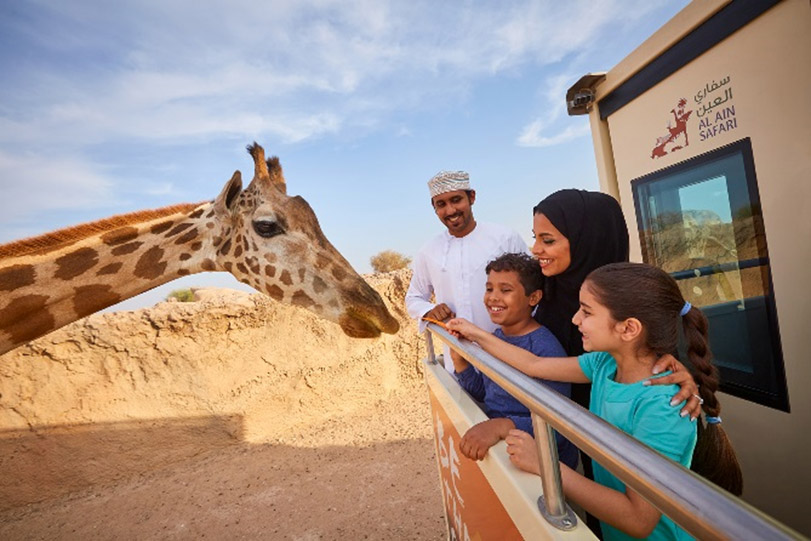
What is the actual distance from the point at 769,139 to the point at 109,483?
6800mm

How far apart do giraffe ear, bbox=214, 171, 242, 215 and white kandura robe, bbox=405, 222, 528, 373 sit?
166 centimetres

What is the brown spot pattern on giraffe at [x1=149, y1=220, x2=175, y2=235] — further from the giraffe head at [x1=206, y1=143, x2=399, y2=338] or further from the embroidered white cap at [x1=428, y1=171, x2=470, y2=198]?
the embroidered white cap at [x1=428, y1=171, x2=470, y2=198]

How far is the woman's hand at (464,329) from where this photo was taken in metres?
1.77

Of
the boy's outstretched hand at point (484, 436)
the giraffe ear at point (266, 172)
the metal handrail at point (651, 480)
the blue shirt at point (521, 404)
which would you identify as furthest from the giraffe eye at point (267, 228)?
the metal handrail at point (651, 480)

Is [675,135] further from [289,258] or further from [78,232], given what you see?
[78,232]

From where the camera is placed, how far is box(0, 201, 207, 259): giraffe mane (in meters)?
2.78

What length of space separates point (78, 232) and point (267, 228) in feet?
4.13

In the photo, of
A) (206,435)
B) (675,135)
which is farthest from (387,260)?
(675,135)

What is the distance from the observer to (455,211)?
108 inches

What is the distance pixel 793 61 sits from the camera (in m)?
1.79

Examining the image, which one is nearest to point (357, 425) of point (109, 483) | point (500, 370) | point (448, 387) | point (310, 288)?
point (109, 483)

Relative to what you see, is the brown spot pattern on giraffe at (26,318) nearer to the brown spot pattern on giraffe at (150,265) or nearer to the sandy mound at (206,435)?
the brown spot pattern on giraffe at (150,265)

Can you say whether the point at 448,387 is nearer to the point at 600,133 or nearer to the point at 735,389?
the point at 735,389

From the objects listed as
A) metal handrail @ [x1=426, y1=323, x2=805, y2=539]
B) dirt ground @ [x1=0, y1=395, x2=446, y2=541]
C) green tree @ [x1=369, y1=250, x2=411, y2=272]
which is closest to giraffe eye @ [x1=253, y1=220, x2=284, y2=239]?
dirt ground @ [x1=0, y1=395, x2=446, y2=541]
